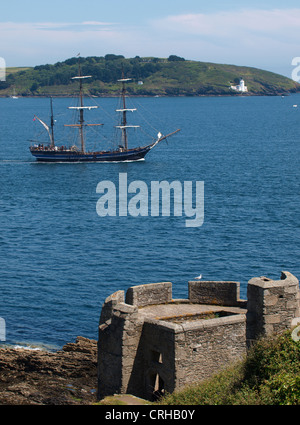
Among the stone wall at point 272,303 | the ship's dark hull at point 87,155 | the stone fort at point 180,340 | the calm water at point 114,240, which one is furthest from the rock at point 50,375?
the ship's dark hull at point 87,155

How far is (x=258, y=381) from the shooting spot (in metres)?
20.6

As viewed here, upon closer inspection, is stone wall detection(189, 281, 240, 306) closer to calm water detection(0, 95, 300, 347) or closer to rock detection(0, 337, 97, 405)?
rock detection(0, 337, 97, 405)

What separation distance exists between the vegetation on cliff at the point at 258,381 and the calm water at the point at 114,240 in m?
22.4

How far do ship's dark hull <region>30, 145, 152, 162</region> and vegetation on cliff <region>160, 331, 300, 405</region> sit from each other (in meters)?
111

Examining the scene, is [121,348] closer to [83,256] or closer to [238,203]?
[83,256]

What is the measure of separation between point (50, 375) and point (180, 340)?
17138 mm

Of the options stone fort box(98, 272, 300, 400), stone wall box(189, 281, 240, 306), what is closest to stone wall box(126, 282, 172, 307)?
stone wall box(189, 281, 240, 306)

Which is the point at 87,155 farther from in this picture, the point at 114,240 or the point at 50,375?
the point at 50,375

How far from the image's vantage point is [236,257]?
192 feet

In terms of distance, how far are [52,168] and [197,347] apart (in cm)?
10626

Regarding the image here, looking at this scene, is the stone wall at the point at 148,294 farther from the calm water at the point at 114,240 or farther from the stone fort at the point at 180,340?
the calm water at the point at 114,240

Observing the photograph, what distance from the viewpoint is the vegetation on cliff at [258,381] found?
63.6 ft

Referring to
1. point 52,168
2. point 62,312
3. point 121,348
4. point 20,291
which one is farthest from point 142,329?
point 52,168
